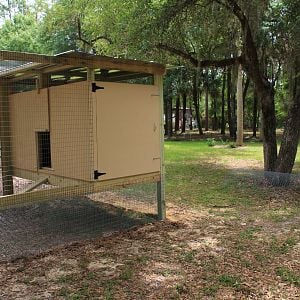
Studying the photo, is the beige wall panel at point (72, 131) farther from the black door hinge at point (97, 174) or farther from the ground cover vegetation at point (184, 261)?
the ground cover vegetation at point (184, 261)

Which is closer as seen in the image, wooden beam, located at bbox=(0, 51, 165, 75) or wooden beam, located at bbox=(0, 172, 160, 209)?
wooden beam, located at bbox=(0, 51, 165, 75)

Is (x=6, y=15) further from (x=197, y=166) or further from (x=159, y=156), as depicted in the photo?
(x=159, y=156)

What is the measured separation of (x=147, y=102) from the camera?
5.41 m

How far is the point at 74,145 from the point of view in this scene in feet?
16.7

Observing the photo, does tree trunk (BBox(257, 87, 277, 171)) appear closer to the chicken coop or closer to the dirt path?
the dirt path

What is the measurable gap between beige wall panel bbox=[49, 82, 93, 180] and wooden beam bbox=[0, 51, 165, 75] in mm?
285

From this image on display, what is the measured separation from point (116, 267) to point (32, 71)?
3128 millimetres

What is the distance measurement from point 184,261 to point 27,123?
3341 mm

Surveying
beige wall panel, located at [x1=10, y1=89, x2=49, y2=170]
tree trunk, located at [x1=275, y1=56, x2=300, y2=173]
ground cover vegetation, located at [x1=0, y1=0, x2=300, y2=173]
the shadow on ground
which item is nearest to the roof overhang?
beige wall panel, located at [x1=10, y1=89, x2=49, y2=170]

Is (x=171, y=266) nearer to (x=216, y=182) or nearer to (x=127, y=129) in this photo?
(x=127, y=129)

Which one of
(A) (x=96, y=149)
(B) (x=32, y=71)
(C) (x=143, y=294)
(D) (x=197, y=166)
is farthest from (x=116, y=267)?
(D) (x=197, y=166)

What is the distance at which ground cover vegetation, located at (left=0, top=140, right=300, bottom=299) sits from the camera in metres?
3.35

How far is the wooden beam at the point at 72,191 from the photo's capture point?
4230mm

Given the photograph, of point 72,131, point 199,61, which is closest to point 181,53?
point 199,61
